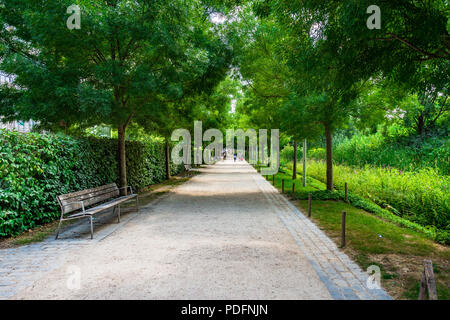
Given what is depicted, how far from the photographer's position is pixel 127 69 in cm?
894

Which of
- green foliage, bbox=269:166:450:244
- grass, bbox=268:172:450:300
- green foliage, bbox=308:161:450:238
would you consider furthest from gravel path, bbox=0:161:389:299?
green foliage, bbox=308:161:450:238

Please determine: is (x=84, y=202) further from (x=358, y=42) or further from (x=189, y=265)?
(x=358, y=42)

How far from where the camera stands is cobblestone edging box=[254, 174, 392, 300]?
3.67 meters

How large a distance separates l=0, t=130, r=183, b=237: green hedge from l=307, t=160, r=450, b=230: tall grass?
9.56 meters

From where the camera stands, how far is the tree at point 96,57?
7.53m

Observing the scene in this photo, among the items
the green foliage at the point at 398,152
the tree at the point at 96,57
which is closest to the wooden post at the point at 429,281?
the tree at the point at 96,57

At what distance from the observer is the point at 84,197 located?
7.19 meters

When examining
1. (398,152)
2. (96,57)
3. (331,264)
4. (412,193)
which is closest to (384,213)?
(412,193)

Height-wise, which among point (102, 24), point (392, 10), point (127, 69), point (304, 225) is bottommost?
point (304, 225)

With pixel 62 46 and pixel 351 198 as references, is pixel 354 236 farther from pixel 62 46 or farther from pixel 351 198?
pixel 62 46

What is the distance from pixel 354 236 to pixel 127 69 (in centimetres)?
759

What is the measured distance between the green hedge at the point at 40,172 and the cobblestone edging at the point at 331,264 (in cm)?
574

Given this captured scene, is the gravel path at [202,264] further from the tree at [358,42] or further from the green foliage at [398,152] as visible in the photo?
the green foliage at [398,152]
